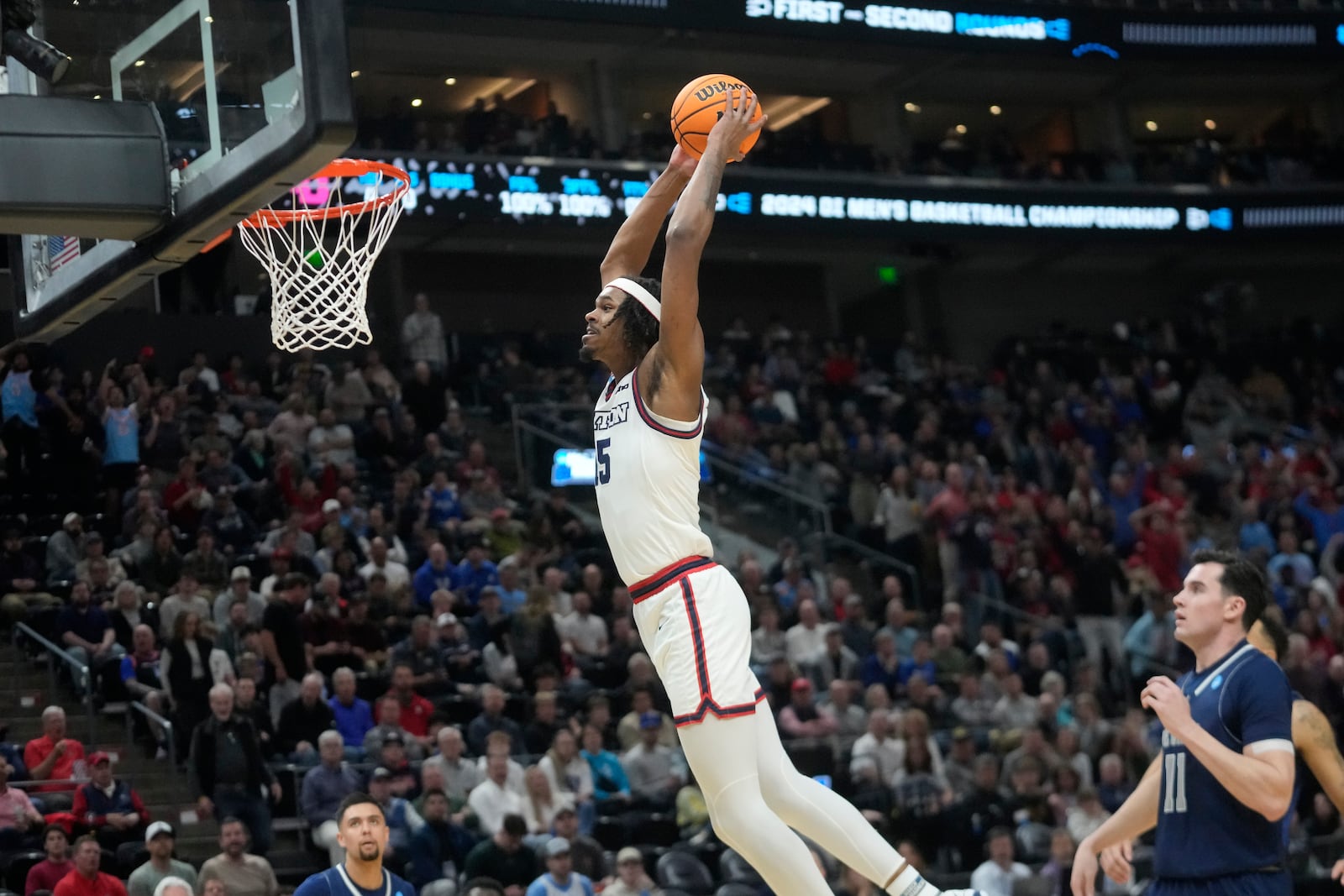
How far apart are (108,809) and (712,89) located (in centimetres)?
781

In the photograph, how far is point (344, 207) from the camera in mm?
9688

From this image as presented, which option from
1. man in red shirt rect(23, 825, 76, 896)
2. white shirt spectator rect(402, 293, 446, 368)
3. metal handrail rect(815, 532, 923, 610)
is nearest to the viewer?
man in red shirt rect(23, 825, 76, 896)

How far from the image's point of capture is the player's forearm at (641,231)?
7289 millimetres

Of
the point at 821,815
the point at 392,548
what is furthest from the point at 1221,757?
the point at 392,548

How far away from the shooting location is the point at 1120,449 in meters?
25.0

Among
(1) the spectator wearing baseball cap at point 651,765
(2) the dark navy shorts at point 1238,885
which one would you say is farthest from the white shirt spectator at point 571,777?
(2) the dark navy shorts at point 1238,885

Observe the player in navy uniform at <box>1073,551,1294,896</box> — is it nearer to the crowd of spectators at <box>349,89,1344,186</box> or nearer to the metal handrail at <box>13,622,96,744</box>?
the metal handrail at <box>13,622,96,744</box>

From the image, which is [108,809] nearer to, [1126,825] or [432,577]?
[432,577]

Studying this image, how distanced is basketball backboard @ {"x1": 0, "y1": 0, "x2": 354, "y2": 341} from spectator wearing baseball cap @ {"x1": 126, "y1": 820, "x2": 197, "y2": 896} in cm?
442

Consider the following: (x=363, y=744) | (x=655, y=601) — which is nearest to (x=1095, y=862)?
(x=655, y=601)

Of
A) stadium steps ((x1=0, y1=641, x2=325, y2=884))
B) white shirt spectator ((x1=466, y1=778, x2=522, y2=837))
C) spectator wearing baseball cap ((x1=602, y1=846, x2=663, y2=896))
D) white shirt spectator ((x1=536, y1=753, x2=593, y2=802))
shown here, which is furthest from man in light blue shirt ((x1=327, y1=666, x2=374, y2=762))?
spectator wearing baseball cap ((x1=602, y1=846, x2=663, y2=896))

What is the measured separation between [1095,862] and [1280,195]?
25.9 meters

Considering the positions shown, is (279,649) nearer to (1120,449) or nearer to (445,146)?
(445,146)

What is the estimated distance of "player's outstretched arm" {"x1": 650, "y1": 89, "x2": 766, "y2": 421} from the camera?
6.40 metres
